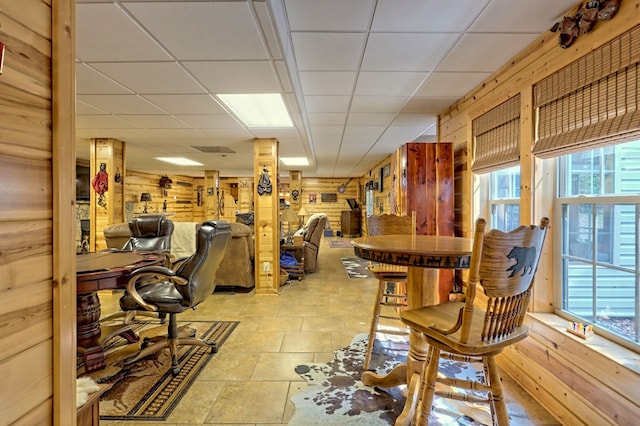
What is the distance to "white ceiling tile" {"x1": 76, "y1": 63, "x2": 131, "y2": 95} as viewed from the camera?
2.37 m

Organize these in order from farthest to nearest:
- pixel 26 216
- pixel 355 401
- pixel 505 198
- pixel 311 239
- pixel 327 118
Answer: pixel 311 239, pixel 327 118, pixel 505 198, pixel 355 401, pixel 26 216

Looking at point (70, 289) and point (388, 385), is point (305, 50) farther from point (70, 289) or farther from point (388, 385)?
point (388, 385)

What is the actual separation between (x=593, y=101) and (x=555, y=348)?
141cm

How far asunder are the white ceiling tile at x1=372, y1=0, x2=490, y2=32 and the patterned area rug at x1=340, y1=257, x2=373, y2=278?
3610mm

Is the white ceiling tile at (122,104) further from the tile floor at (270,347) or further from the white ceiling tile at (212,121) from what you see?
the tile floor at (270,347)

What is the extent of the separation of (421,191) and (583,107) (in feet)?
5.40

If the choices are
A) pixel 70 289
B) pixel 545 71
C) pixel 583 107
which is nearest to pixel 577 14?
pixel 545 71

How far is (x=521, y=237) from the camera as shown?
1.19 m

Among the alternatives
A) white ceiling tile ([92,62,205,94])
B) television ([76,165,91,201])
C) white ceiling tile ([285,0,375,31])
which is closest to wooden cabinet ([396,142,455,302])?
white ceiling tile ([285,0,375,31])

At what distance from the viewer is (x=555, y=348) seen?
183 cm

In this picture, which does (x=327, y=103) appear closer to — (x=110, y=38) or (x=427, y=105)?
(x=427, y=105)

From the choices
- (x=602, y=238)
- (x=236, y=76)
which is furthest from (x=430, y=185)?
(x=236, y=76)

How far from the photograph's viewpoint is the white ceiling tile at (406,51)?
2.07 metres

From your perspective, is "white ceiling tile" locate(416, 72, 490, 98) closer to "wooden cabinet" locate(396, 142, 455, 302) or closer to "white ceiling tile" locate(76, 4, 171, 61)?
"wooden cabinet" locate(396, 142, 455, 302)
